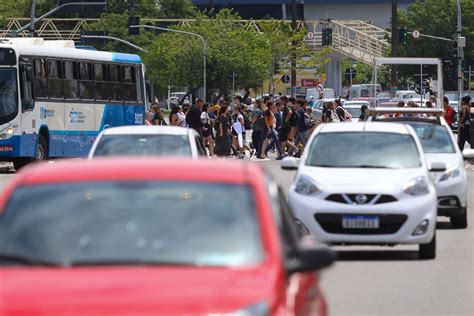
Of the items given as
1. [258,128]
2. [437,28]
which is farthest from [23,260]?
[437,28]

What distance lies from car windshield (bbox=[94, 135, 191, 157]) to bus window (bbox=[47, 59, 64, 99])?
64.9 ft

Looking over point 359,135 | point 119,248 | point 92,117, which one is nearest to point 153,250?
point 119,248

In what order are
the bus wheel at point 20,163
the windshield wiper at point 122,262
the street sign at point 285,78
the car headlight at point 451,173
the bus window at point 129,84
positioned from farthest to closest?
the street sign at point 285,78
the bus window at point 129,84
the bus wheel at point 20,163
the car headlight at point 451,173
the windshield wiper at point 122,262

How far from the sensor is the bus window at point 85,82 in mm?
40000

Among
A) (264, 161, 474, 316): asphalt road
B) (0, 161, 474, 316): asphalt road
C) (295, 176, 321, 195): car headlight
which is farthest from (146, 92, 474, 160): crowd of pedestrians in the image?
(295, 176, 321, 195): car headlight

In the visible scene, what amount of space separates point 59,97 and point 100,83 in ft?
9.41

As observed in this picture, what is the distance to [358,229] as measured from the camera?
627 inches

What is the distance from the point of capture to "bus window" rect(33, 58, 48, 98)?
37469 millimetres

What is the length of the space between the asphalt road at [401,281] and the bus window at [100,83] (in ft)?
75.2

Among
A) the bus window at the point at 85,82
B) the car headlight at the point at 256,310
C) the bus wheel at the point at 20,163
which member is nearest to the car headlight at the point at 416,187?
the car headlight at the point at 256,310

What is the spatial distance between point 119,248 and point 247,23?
9927 cm

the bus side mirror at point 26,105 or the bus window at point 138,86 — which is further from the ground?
the bus side mirror at point 26,105

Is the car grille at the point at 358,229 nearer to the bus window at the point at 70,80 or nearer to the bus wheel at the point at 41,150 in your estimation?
the bus wheel at the point at 41,150

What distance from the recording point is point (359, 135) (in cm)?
1759
